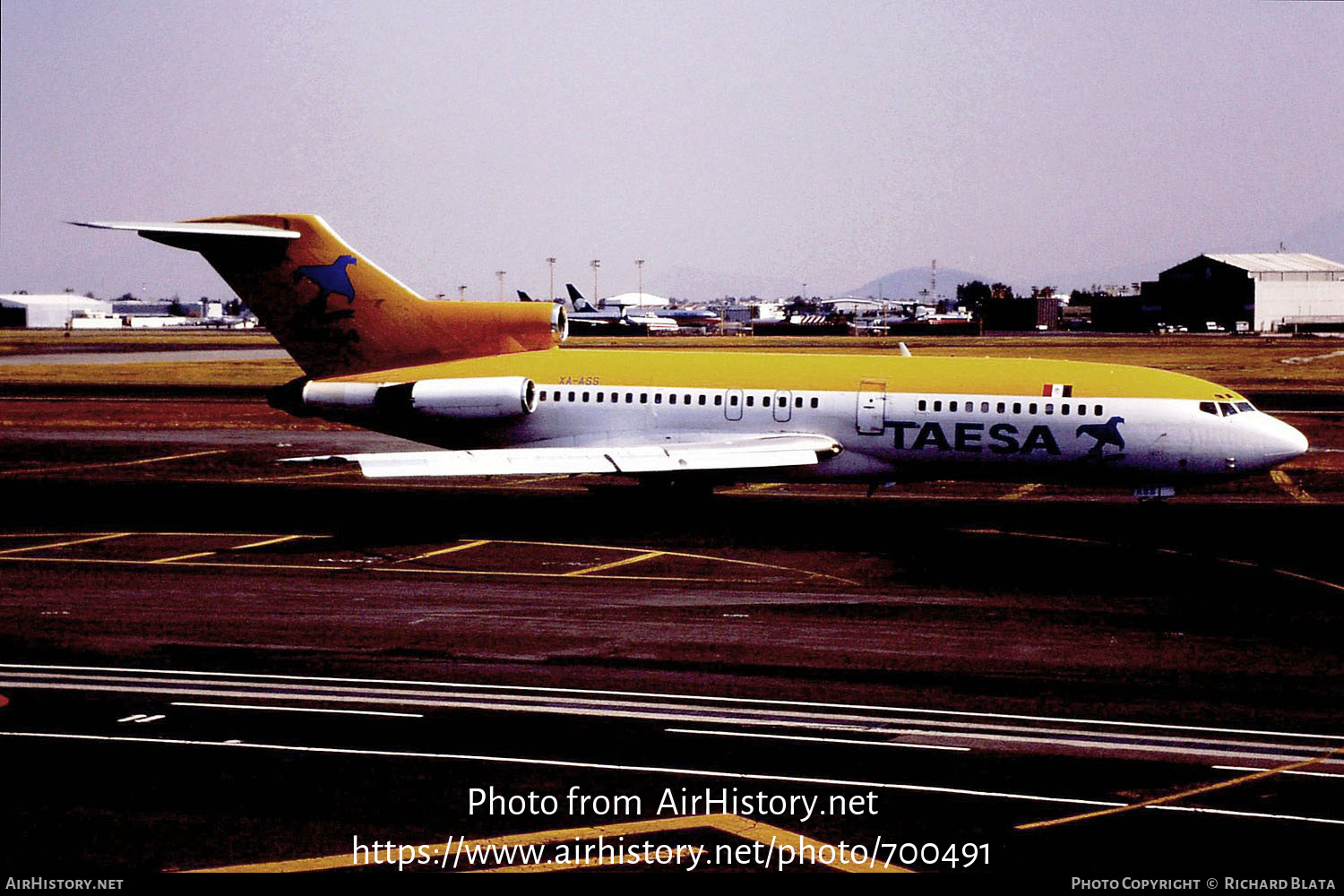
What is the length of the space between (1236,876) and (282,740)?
36.0 ft

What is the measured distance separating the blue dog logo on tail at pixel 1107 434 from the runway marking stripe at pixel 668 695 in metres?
17.2

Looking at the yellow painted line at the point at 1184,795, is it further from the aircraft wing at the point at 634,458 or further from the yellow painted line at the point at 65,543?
the yellow painted line at the point at 65,543

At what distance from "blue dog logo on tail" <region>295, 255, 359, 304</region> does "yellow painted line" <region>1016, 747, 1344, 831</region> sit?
27.5m

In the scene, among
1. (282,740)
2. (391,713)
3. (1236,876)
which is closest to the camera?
(1236,876)

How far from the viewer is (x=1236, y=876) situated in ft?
42.1

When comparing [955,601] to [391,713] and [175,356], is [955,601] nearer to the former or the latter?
[391,713]

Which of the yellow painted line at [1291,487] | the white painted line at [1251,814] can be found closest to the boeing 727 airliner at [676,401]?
the yellow painted line at [1291,487]

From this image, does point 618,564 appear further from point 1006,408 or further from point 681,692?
point 1006,408

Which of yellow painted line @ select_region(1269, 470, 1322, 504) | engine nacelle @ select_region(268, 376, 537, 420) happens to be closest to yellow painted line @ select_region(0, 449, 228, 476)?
engine nacelle @ select_region(268, 376, 537, 420)

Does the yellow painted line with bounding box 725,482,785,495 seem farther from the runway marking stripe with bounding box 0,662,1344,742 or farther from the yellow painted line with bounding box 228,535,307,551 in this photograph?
the runway marking stripe with bounding box 0,662,1344,742

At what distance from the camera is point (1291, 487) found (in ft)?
140

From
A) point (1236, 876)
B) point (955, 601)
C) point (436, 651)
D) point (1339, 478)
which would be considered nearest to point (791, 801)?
point (1236, 876)

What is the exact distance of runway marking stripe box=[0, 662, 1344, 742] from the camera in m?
17.8

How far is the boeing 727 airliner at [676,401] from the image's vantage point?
34219 millimetres
